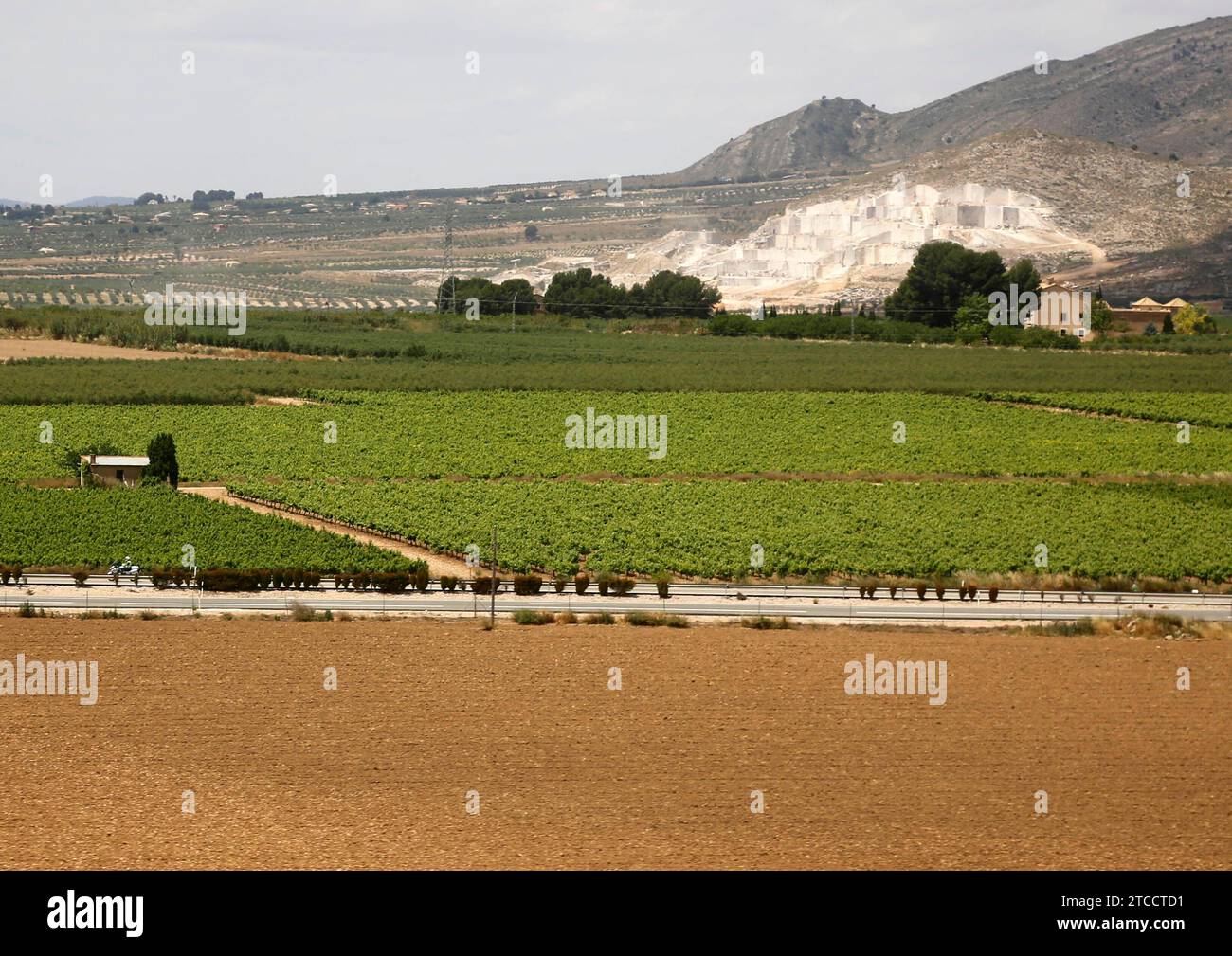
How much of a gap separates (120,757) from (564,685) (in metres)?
10.3

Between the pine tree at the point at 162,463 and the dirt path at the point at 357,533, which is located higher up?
the pine tree at the point at 162,463

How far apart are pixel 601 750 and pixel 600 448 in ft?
163

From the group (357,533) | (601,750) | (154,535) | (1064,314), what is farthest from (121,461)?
(1064,314)

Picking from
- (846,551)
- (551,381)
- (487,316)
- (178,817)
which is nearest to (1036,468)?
(846,551)

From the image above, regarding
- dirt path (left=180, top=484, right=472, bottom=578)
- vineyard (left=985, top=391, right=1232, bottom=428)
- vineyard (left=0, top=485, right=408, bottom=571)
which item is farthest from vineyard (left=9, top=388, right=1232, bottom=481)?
vineyard (left=0, top=485, right=408, bottom=571)

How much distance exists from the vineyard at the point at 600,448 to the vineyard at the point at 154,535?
24.4 ft

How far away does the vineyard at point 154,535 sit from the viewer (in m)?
50.9

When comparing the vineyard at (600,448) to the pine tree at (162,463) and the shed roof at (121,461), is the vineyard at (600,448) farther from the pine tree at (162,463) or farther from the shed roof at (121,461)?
the pine tree at (162,463)

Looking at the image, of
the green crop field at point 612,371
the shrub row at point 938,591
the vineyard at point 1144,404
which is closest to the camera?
the shrub row at point 938,591

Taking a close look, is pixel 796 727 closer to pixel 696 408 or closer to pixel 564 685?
pixel 564 685

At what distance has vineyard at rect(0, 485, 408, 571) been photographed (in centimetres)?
5094

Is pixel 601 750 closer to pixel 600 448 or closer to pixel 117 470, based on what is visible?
pixel 117 470

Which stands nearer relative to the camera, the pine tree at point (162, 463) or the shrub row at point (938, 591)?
the shrub row at point (938, 591)

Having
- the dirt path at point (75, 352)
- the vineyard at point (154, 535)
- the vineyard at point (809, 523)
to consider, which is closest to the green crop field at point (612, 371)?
the dirt path at point (75, 352)
